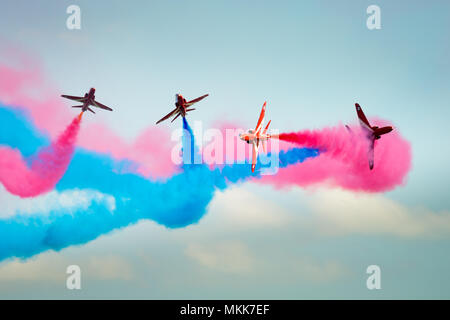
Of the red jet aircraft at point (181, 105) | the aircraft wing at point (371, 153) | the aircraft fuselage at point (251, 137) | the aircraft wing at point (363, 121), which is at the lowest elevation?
the aircraft wing at point (371, 153)

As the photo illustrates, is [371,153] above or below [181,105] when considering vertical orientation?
below

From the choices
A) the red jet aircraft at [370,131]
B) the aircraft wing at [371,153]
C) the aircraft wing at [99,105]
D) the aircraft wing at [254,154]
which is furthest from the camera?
the aircraft wing at [99,105]

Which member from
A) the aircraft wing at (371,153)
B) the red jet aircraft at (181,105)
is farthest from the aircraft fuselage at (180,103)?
the aircraft wing at (371,153)

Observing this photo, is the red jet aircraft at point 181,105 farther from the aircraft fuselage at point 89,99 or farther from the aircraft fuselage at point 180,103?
the aircraft fuselage at point 89,99

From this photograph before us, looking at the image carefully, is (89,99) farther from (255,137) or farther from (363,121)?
(363,121)

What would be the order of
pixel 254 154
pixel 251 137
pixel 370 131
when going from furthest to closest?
1. pixel 251 137
2. pixel 254 154
3. pixel 370 131

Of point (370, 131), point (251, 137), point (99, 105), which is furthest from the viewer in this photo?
point (99, 105)

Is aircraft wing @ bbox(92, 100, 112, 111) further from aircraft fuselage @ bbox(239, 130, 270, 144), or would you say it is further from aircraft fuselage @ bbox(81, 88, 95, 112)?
aircraft fuselage @ bbox(239, 130, 270, 144)

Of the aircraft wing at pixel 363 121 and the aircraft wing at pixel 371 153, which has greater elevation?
the aircraft wing at pixel 363 121

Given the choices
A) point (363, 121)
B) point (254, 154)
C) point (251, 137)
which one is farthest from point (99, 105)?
point (363, 121)

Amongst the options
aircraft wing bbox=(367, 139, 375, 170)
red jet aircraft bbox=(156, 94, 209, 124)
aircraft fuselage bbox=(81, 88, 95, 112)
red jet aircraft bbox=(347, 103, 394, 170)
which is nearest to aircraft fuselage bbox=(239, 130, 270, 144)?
red jet aircraft bbox=(156, 94, 209, 124)
